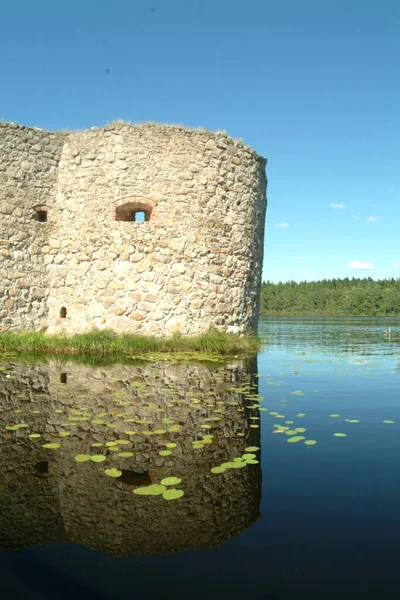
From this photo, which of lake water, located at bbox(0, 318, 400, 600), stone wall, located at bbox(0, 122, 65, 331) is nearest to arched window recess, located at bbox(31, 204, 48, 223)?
stone wall, located at bbox(0, 122, 65, 331)

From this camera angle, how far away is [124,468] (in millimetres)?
3387

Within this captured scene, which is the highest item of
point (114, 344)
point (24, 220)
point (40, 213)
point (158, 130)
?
point (158, 130)

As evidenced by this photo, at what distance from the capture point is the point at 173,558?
2264 mm

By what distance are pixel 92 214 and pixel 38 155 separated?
6.77 feet

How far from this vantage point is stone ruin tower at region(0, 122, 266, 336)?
34.4ft

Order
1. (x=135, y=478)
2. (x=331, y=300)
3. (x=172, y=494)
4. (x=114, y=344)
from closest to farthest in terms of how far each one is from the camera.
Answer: (x=172, y=494) → (x=135, y=478) → (x=114, y=344) → (x=331, y=300)

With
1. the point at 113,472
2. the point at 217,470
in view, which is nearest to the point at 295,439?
the point at 217,470

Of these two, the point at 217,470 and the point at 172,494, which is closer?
the point at 172,494

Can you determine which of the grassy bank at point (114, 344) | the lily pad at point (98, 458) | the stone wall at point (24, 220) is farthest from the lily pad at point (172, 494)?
the stone wall at point (24, 220)

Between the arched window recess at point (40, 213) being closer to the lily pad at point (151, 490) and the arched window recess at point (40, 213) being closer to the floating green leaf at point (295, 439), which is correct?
the floating green leaf at point (295, 439)

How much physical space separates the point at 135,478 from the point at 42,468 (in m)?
0.68

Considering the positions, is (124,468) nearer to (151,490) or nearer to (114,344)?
(151,490)

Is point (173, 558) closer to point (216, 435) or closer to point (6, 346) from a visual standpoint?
point (216, 435)

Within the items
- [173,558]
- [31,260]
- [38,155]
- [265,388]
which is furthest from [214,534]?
[38,155]
